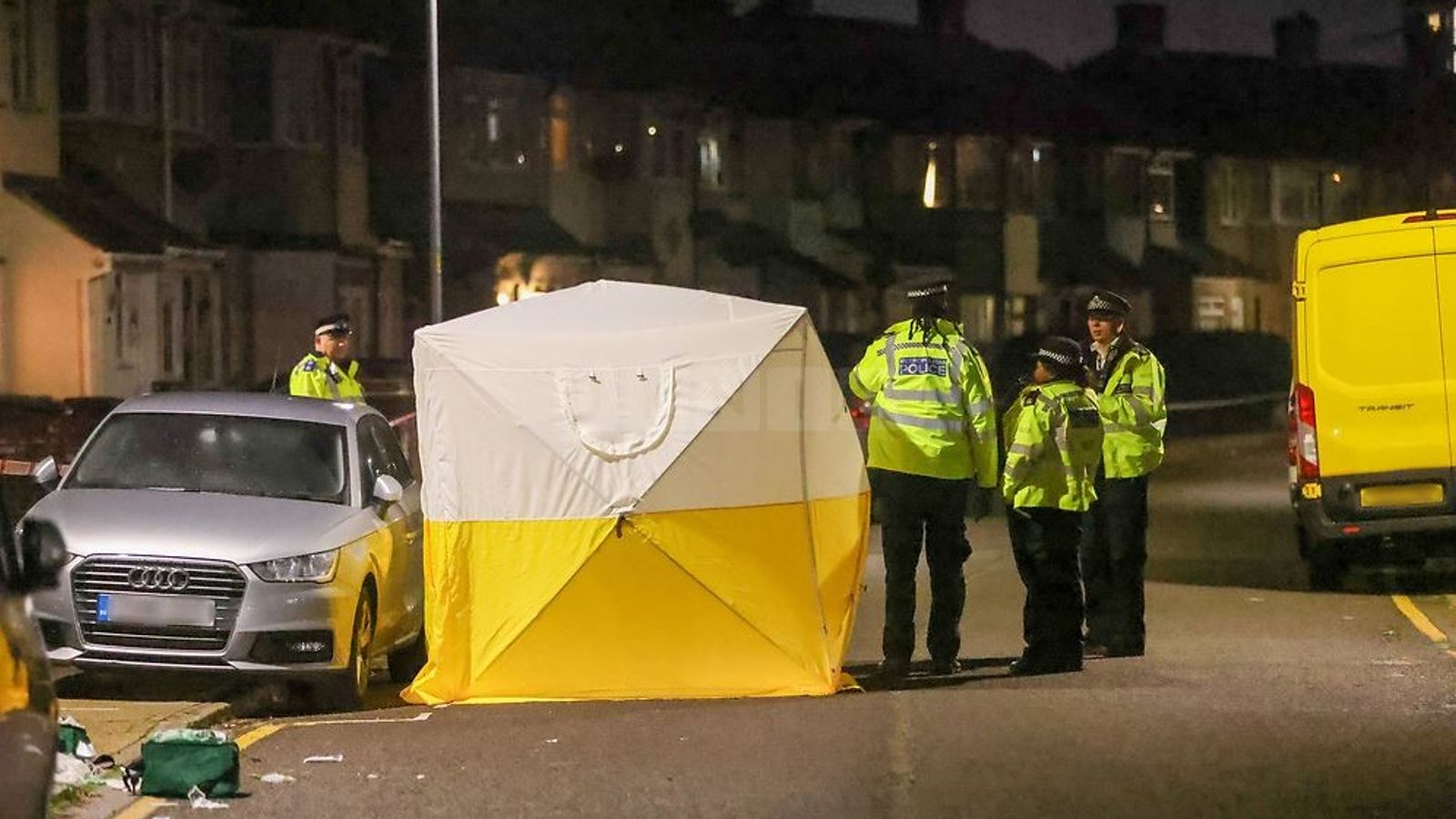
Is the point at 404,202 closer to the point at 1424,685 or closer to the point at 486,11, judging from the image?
the point at 486,11

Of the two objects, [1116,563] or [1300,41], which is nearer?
[1116,563]

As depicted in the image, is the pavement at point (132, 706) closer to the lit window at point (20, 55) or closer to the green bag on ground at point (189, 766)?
the green bag on ground at point (189, 766)

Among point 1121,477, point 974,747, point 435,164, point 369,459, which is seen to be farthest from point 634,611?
point 435,164

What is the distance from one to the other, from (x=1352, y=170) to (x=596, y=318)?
6469cm

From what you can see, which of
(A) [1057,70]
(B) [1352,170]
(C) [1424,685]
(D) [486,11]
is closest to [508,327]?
(C) [1424,685]

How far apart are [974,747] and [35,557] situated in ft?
13.7

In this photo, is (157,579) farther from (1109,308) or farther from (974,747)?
(1109,308)

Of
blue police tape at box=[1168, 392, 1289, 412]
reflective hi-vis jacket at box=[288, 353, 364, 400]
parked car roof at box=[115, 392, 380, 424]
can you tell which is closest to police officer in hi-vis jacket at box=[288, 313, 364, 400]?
reflective hi-vis jacket at box=[288, 353, 364, 400]

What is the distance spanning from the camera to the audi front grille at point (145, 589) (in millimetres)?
11297

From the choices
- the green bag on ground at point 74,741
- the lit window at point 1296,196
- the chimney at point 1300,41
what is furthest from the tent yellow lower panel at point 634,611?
the chimney at point 1300,41

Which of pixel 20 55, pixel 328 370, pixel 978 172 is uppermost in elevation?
pixel 20 55

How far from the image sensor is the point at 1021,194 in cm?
6481

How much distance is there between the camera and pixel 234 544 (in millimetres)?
11406

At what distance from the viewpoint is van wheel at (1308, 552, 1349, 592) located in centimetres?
1736
